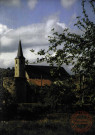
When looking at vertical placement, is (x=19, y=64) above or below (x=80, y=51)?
above

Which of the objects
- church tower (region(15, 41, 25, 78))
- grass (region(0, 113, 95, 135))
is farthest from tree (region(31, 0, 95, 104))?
church tower (region(15, 41, 25, 78))

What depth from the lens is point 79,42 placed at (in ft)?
26.3

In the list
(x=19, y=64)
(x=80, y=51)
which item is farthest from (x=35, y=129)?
(x=19, y=64)

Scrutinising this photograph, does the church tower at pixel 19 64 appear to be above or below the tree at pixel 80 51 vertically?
above

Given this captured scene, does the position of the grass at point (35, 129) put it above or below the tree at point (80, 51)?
below

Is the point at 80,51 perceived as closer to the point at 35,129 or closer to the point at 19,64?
the point at 35,129

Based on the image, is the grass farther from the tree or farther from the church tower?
the church tower

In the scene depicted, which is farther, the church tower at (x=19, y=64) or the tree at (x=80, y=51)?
the church tower at (x=19, y=64)

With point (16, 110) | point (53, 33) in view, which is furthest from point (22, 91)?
point (53, 33)

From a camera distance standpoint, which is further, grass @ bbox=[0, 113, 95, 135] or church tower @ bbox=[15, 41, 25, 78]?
church tower @ bbox=[15, 41, 25, 78]

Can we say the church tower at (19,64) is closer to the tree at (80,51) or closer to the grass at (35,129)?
the grass at (35,129)

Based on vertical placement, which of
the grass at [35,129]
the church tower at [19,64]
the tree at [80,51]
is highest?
the church tower at [19,64]

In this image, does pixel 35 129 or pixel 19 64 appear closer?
pixel 35 129

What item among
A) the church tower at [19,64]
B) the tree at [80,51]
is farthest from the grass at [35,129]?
the church tower at [19,64]
